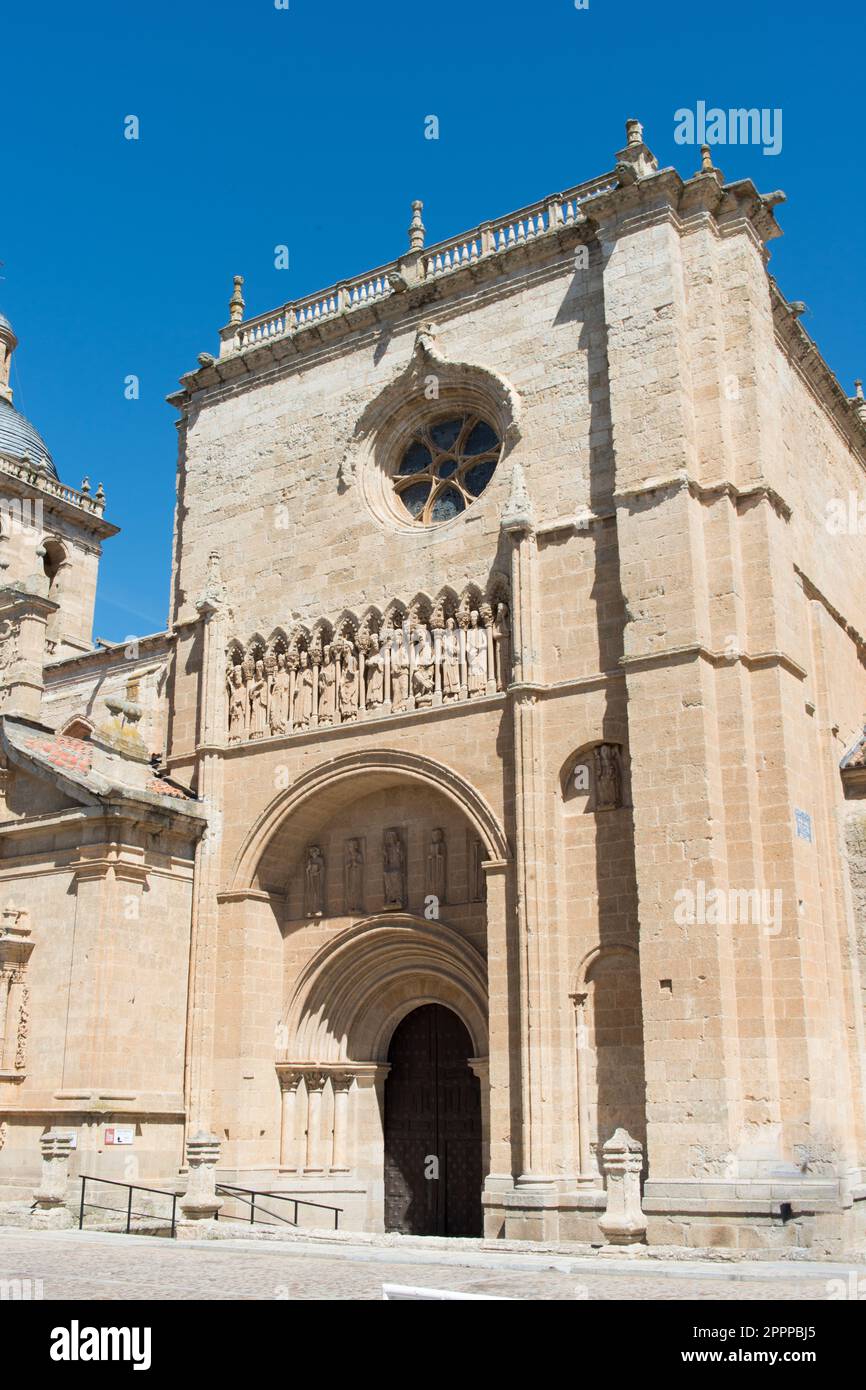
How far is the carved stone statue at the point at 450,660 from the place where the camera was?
745 inches

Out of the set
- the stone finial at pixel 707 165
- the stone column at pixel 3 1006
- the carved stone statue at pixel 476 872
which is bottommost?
the stone column at pixel 3 1006

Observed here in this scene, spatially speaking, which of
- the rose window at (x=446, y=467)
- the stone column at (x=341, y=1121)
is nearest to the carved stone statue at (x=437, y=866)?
the stone column at (x=341, y=1121)

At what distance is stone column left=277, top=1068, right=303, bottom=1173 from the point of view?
1947cm

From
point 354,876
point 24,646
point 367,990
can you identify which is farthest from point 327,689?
point 24,646

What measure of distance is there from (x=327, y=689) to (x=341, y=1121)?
21.1 feet

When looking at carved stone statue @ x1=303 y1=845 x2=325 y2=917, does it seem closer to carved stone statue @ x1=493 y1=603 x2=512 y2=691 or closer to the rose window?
carved stone statue @ x1=493 y1=603 x2=512 y2=691

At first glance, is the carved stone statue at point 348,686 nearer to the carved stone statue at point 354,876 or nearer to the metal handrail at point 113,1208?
the carved stone statue at point 354,876

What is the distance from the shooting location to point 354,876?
20.1m

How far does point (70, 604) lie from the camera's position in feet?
125

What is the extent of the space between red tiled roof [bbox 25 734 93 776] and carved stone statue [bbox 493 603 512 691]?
20.8 ft

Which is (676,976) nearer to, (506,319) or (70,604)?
(506,319)

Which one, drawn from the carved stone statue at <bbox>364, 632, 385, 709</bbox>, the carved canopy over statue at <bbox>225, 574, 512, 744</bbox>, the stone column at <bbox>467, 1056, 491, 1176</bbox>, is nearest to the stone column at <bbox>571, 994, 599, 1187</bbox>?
the stone column at <bbox>467, 1056, 491, 1176</bbox>

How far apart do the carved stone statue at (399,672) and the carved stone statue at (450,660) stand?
26.8 inches

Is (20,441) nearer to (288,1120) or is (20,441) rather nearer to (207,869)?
(207,869)
